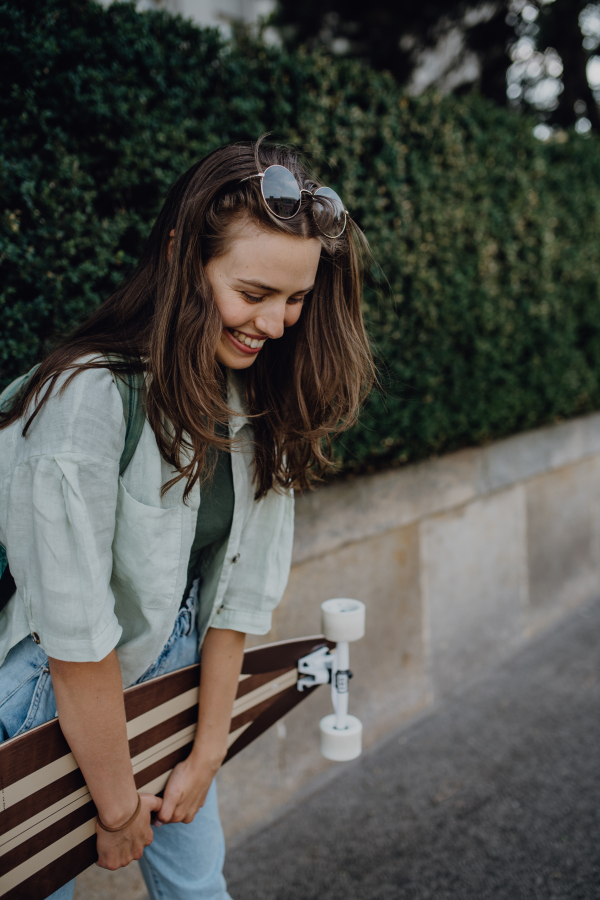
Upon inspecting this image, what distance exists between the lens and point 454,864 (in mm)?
2428

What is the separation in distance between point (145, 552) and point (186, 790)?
67 cm

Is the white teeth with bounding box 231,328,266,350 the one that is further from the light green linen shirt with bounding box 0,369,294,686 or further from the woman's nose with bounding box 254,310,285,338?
the light green linen shirt with bounding box 0,369,294,686

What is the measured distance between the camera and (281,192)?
1.31 meters

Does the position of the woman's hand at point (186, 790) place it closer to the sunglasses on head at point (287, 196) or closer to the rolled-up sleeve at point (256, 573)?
the rolled-up sleeve at point (256, 573)

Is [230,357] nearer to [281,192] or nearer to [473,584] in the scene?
[281,192]

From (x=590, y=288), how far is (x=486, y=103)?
1.56m

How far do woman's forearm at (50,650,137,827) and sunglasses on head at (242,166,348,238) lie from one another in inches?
38.5

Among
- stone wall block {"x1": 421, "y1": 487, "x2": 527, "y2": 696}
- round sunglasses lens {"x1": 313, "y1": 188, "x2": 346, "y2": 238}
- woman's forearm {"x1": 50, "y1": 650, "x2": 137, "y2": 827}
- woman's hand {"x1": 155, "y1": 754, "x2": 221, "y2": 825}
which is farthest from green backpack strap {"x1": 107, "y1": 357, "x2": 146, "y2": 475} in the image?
stone wall block {"x1": 421, "y1": 487, "x2": 527, "y2": 696}

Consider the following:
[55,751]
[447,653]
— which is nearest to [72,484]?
[55,751]

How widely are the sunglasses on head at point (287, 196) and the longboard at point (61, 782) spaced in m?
1.11

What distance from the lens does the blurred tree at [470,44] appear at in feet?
19.3

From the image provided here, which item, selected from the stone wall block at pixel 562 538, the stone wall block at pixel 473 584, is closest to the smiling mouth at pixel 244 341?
the stone wall block at pixel 473 584

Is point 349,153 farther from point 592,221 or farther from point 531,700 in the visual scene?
point 531,700

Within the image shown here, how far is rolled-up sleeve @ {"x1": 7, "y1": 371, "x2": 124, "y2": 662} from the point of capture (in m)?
1.11
